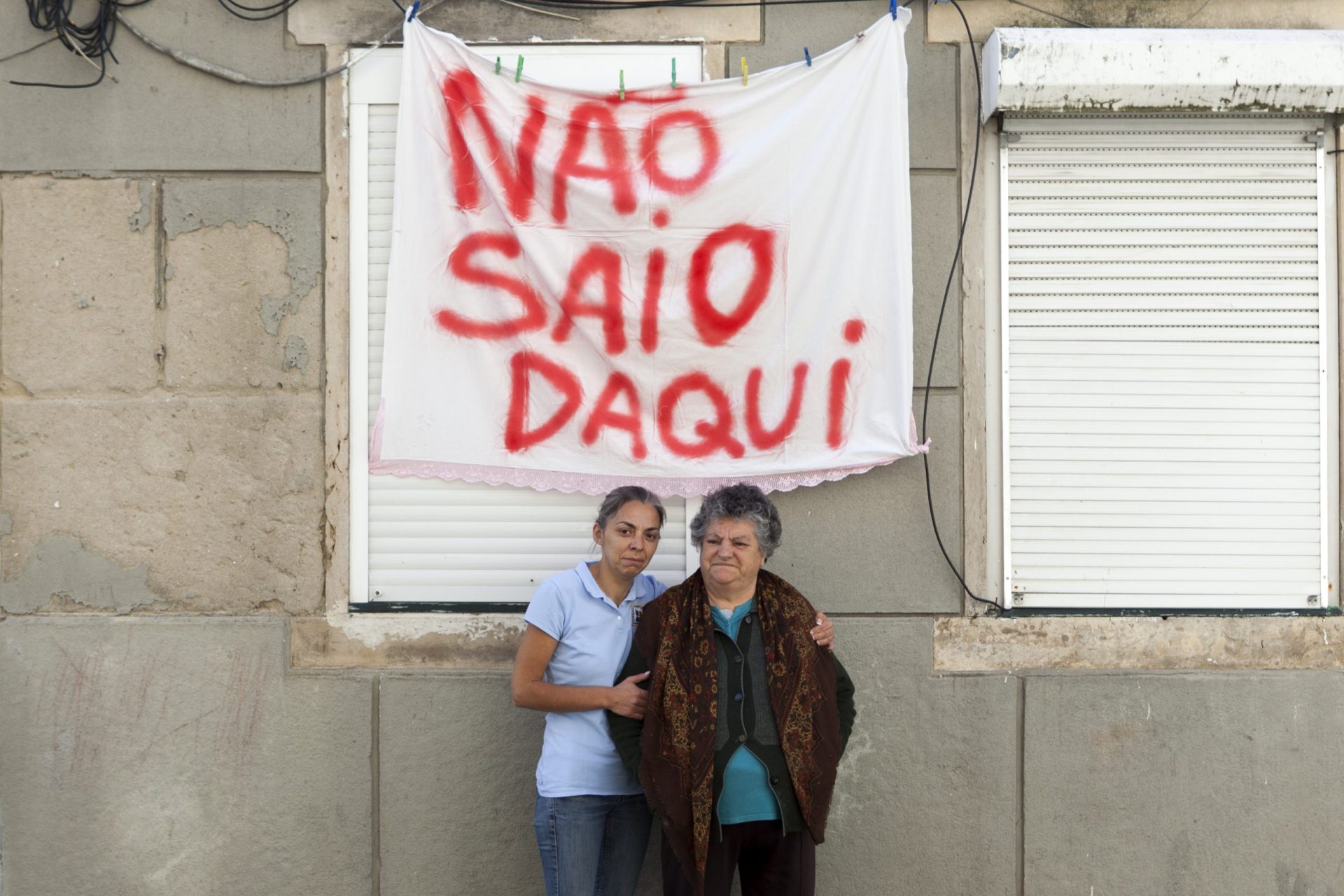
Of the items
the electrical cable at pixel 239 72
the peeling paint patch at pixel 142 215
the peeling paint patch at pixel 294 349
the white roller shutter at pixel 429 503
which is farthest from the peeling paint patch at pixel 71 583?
the electrical cable at pixel 239 72

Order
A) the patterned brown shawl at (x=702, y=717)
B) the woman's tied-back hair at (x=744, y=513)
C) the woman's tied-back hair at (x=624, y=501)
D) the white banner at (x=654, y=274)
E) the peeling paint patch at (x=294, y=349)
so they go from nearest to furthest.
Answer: the patterned brown shawl at (x=702, y=717) → the woman's tied-back hair at (x=744, y=513) → the woman's tied-back hair at (x=624, y=501) → the white banner at (x=654, y=274) → the peeling paint patch at (x=294, y=349)

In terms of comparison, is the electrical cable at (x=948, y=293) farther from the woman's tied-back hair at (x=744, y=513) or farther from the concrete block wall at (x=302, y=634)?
the woman's tied-back hair at (x=744, y=513)

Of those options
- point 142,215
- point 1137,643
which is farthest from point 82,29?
point 1137,643

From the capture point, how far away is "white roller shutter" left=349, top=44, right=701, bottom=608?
160 inches

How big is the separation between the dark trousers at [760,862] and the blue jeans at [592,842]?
0.55ft

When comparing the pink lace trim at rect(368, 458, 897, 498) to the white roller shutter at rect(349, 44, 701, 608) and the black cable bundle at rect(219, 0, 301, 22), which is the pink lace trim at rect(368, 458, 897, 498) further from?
the black cable bundle at rect(219, 0, 301, 22)

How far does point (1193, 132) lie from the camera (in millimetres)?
4078

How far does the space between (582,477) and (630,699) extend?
3.47 ft

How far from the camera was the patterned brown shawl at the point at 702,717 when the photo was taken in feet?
10.2

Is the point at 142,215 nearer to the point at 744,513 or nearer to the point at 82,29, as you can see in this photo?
the point at 82,29

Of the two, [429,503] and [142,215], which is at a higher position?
[142,215]

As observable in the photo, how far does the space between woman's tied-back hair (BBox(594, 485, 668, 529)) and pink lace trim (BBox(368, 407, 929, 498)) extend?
1.94ft

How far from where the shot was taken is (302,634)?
4039 mm

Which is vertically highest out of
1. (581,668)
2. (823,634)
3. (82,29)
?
(82,29)
